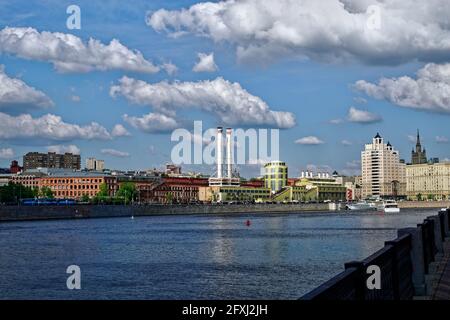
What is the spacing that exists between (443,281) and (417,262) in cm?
167

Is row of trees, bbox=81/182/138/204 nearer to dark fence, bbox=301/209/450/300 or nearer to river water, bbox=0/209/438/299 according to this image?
river water, bbox=0/209/438/299

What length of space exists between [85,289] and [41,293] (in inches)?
66.9

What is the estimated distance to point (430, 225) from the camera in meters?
20.2

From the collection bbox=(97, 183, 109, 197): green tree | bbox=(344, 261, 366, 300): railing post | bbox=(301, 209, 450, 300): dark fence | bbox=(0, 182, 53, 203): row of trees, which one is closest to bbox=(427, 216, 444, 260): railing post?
bbox=(301, 209, 450, 300): dark fence

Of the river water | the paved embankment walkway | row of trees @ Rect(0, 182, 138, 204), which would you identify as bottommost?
the river water

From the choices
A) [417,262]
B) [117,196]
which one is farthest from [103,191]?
[417,262]

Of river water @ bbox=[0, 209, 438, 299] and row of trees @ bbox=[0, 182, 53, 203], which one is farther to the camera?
row of trees @ bbox=[0, 182, 53, 203]

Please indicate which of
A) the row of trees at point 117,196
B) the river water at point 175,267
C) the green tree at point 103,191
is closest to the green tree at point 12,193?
the row of trees at point 117,196

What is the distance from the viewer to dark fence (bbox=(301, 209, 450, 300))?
26.8ft

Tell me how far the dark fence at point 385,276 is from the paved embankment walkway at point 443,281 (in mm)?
432

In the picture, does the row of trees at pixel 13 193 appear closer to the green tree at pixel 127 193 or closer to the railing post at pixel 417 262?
the green tree at pixel 127 193

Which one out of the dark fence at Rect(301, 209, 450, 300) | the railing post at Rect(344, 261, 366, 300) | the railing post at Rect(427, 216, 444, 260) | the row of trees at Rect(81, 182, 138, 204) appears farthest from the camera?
the row of trees at Rect(81, 182, 138, 204)

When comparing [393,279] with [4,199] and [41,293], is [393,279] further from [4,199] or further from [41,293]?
[4,199]
